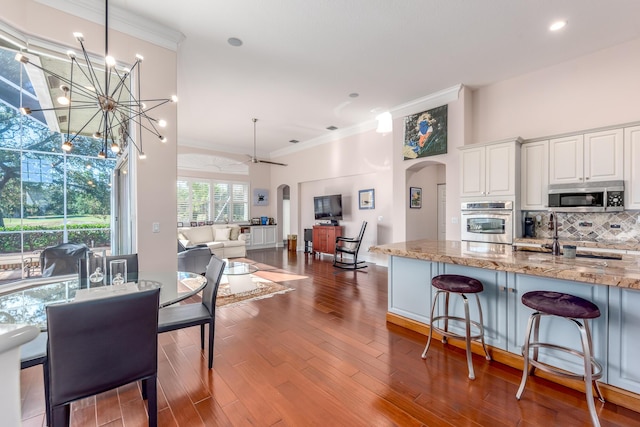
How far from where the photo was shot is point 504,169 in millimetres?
4141

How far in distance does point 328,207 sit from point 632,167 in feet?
18.7

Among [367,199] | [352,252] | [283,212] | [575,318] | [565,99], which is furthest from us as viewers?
[283,212]

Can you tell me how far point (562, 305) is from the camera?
5.91ft

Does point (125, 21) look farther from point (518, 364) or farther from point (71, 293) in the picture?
point (518, 364)

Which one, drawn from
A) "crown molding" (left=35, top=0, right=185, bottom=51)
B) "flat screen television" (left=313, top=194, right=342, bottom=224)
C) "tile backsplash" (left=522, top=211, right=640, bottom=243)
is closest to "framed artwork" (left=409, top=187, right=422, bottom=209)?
"flat screen television" (left=313, top=194, right=342, bottom=224)

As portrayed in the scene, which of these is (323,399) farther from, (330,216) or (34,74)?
(330,216)

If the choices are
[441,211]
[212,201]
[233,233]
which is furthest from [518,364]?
[212,201]

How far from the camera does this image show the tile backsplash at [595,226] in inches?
139

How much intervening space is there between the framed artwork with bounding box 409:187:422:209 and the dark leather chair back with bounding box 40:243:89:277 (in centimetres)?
587

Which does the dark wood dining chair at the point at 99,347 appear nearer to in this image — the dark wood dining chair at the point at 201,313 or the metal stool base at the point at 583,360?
the dark wood dining chair at the point at 201,313

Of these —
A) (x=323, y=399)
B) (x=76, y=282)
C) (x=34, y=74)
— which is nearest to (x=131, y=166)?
(x=76, y=282)

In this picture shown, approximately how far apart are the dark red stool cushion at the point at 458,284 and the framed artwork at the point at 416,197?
393 centimetres

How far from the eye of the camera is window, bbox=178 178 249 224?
27.0 feet

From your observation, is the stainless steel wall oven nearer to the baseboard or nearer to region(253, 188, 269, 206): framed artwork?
the baseboard
